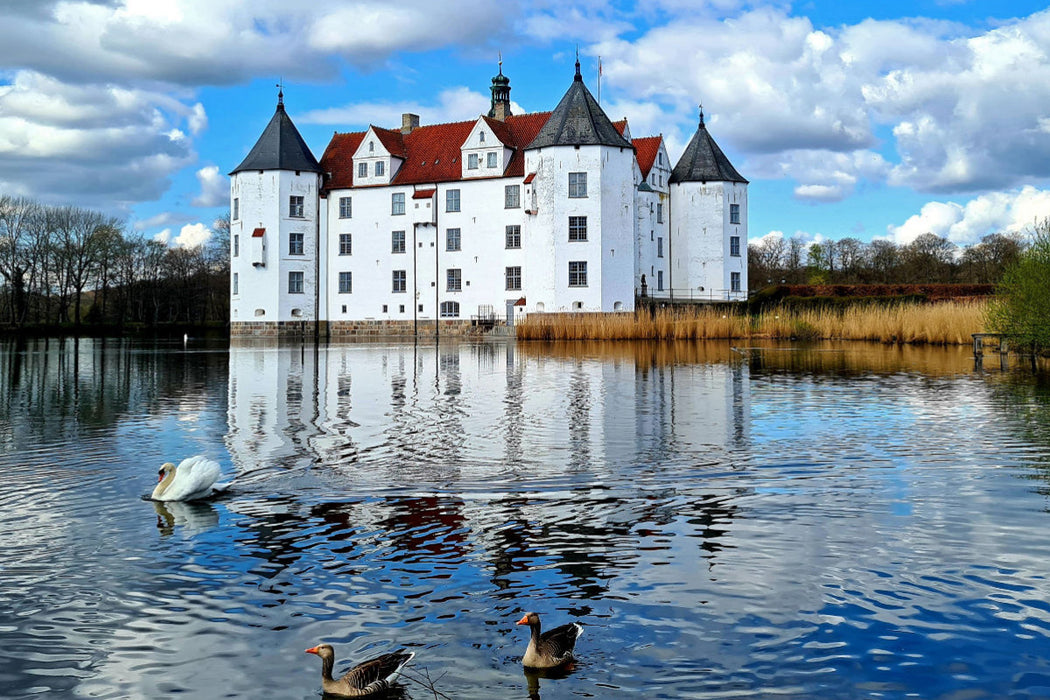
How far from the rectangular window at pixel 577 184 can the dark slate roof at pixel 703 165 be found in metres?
9.42

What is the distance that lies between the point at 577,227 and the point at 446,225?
8.87m

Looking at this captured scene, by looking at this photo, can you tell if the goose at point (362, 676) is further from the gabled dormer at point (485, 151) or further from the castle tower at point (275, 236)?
the castle tower at point (275, 236)

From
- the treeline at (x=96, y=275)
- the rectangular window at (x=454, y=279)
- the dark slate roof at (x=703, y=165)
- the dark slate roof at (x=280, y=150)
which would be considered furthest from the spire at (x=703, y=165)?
the treeline at (x=96, y=275)

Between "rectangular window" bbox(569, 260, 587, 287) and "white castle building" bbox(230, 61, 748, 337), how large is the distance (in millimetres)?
1532

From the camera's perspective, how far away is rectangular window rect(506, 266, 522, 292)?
54750mm

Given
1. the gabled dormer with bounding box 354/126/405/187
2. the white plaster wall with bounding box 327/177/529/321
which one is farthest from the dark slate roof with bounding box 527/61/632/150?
the gabled dormer with bounding box 354/126/405/187


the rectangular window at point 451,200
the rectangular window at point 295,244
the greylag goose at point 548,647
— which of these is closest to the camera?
the greylag goose at point 548,647

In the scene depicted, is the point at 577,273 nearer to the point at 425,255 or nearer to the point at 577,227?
the point at 577,227

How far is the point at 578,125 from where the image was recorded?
52062mm

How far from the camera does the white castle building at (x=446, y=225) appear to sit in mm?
53406

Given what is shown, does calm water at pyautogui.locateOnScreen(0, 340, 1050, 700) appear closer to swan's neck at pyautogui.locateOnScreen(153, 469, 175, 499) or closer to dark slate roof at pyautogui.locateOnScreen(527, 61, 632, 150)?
swan's neck at pyautogui.locateOnScreen(153, 469, 175, 499)

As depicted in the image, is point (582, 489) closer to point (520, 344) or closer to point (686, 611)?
point (686, 611)

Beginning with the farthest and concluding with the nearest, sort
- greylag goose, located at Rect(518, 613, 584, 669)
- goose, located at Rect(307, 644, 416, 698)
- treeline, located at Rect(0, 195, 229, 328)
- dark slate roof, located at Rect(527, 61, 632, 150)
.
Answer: treeline, located at Rect(0, 195, 229, 328)
dark slate roof, located at Rect(527, 61, 632, 150)
greylag goose, located at Rect(518, 613, 584, 669)
goose, located at Rect(307, 644, 416, 698)

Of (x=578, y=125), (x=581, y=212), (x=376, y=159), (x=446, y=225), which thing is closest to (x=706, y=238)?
(x=581, y=212)
